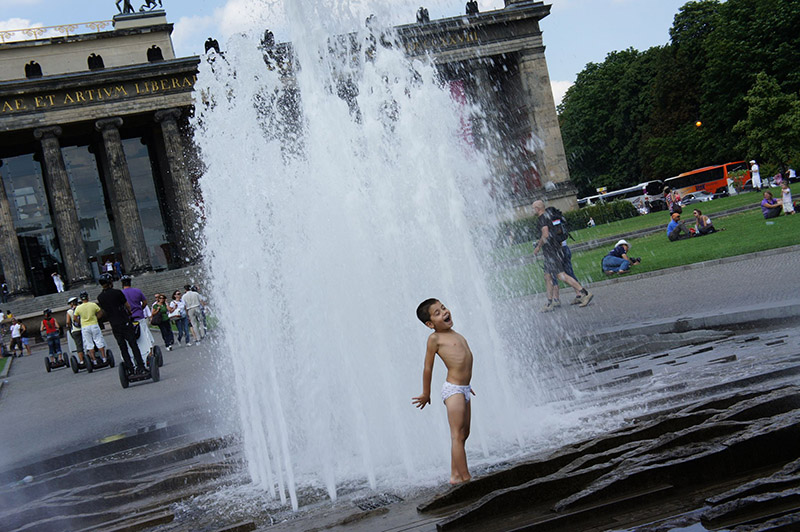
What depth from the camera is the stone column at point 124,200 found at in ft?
149

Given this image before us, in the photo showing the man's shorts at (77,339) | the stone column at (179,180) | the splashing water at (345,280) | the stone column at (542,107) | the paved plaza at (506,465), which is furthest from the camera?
the stone column at (542,107)

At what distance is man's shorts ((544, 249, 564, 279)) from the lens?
1552 centimetres

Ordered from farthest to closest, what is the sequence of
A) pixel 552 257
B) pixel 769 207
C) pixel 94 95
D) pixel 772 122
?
1. pixel 772 122
2. pixel 94 95
3. pixel 769 207
4. pixel 552 257

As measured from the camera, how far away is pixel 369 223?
26.7ft

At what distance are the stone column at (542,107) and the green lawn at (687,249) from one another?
29064 millimetres

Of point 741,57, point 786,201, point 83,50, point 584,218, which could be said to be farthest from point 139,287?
point 741,57

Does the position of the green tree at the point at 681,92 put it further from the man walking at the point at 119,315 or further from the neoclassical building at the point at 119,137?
the man walking at the point at 119,315

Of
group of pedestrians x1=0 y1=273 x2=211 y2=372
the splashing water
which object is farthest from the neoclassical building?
the splashing water

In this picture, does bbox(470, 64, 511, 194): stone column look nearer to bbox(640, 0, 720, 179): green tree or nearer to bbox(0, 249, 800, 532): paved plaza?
bbox(640, 0, 720, 179): green tree

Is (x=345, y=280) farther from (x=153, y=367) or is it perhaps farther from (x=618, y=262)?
(x=618, y=262)

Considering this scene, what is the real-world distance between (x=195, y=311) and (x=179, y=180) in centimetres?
2373

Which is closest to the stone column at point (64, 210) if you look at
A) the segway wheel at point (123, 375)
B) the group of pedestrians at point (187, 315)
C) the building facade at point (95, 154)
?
the building facade at point (95, 154)

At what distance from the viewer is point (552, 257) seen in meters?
15.6

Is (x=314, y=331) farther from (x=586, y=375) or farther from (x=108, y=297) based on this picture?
(x=108, y=297)
